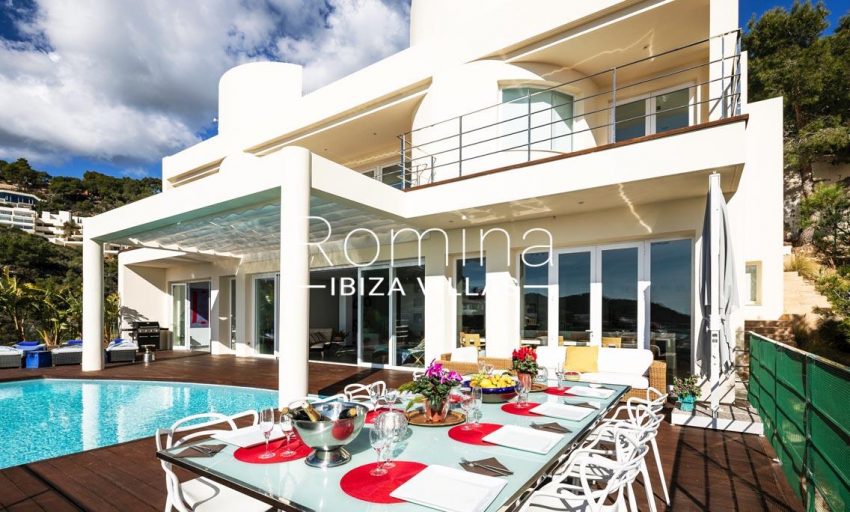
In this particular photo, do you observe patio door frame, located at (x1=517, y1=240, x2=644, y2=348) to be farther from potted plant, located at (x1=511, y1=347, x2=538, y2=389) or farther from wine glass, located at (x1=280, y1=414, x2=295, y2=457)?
wine glass, located at (x1=280, y1=414, x2=295, y2=457)

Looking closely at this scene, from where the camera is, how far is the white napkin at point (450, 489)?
1.66 m

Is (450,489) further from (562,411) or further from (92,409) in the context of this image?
(92,409)

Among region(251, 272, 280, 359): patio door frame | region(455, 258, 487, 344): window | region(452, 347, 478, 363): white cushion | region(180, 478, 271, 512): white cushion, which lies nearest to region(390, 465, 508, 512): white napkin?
region(180, 478, 271, 512): white cushion

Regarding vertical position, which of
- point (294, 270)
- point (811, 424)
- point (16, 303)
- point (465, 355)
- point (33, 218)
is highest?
point (33, 218)

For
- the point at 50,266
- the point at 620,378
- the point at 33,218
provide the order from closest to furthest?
the point at 620,378, the point at 50,266, the point at 33,218

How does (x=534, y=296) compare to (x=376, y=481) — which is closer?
(x=376, y=481)

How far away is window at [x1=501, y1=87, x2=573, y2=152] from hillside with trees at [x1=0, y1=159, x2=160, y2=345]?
555 inches

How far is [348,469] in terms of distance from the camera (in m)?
2.03

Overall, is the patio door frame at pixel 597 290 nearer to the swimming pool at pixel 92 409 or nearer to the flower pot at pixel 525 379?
the flower pot at pixel 525 379

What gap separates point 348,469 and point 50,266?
98.4ft

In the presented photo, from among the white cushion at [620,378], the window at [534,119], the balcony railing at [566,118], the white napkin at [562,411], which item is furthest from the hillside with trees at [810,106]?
the white napkin at [562,411]

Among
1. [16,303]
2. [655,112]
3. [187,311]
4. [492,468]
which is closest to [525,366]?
[492,468]

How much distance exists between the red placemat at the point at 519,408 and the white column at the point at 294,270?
3.43 m

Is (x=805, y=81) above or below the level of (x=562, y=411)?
above
